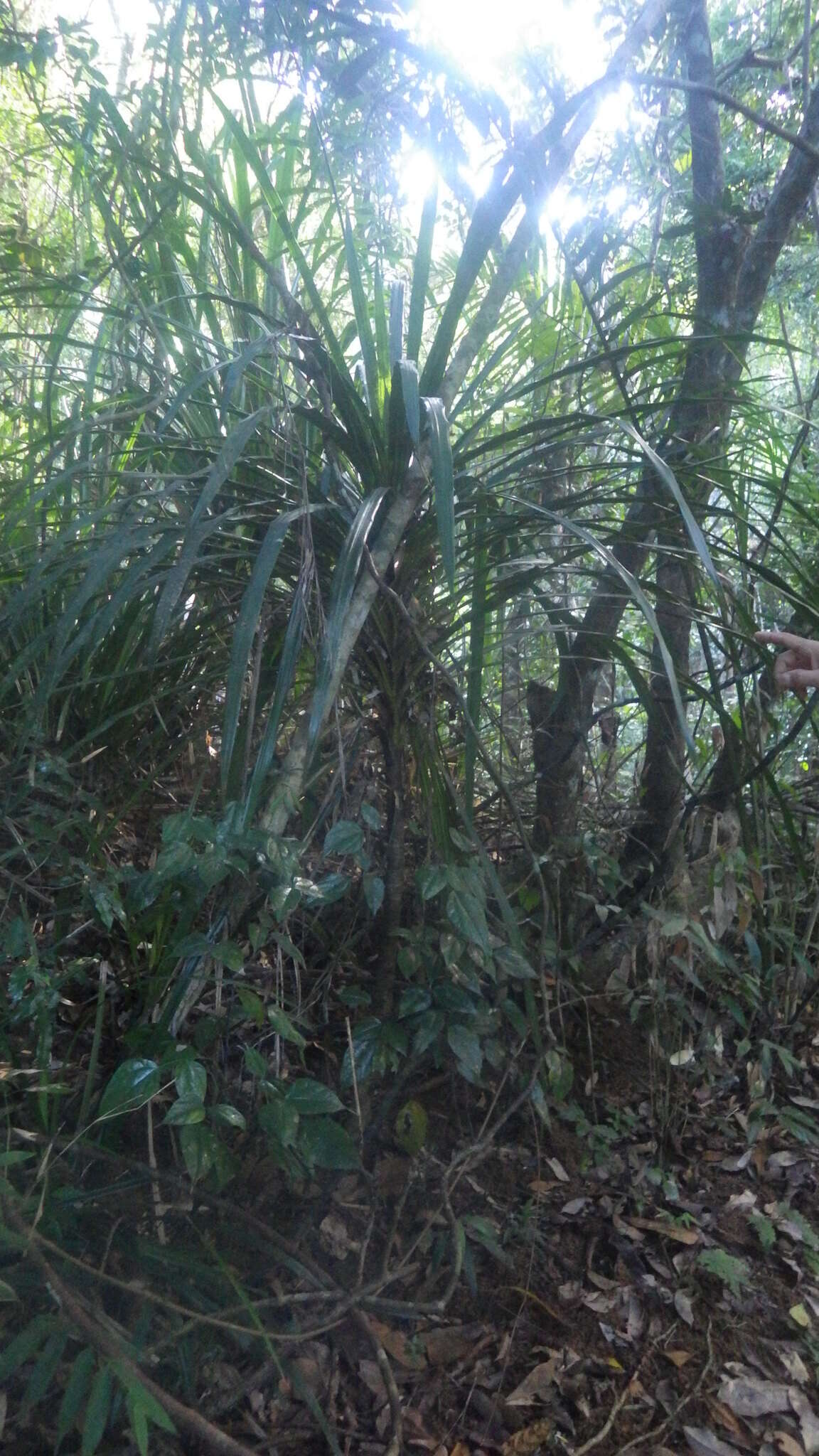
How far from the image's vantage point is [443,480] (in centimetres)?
122

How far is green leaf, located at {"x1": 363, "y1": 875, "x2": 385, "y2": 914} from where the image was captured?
1.49 metres

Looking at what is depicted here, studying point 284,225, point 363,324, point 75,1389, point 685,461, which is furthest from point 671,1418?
point 284,225

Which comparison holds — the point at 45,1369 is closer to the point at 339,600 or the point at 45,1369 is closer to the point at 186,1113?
the point at 186,1113

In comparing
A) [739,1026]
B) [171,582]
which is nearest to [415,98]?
[171,582]

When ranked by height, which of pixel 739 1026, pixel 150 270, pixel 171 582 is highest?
pixel 150 270

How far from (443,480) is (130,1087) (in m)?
0.79

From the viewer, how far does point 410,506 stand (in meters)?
1.50

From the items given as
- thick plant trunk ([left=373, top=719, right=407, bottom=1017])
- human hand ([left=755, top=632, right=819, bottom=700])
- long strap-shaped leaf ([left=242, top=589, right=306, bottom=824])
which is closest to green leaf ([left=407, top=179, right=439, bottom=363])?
long strap-shaped leaf ([left=242, top=589, right=306, bottom=824])

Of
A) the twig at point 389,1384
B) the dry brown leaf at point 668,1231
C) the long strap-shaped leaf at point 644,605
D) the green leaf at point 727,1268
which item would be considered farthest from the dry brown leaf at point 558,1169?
the long strap-shaped leaf at point 644,605

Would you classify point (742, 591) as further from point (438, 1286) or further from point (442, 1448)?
point (442, 1448)

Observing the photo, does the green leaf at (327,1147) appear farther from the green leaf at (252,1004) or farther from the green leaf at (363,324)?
the green leaf at (363,324)

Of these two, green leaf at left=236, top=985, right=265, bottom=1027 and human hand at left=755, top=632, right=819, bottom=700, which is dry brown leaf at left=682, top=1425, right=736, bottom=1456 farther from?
human hand at left=755, top=632, right=819, bottom=700

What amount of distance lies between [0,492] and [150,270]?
55 centimetres

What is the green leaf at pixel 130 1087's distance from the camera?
1181mm
